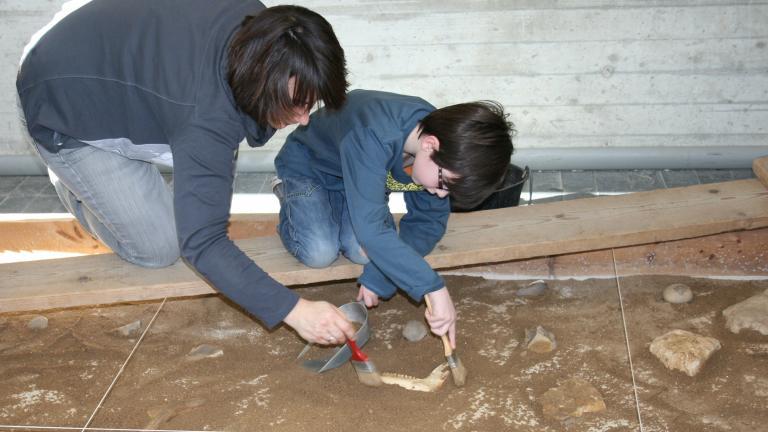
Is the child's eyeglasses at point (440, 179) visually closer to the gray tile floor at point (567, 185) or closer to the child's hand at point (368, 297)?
the child's hand at point (368, 297)

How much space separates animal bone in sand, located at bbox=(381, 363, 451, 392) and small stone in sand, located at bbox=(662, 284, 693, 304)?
772 millimetres

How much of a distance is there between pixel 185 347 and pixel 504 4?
1.94 meters

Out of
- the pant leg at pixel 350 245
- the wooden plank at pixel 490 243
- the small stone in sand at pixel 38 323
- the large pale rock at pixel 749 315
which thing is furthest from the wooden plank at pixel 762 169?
the small stone in sand at pixel 38 323

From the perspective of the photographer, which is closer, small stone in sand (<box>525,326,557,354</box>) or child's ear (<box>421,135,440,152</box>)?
child's ear (<box>421,135,440,152</box>)

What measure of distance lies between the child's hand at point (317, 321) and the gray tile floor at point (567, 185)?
1467 millimetres

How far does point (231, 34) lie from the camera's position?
188 centimetres

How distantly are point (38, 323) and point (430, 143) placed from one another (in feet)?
4.88

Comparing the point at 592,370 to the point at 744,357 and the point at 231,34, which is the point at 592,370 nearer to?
the point at 744,357

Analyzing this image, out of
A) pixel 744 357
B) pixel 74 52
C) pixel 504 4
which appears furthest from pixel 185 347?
pixel 504 4

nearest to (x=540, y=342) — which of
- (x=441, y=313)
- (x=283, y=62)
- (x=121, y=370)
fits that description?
(x=441, y=313)

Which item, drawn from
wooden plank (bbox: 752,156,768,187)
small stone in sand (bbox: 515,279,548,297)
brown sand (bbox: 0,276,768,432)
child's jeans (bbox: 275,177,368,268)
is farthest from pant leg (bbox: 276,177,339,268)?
wooden plank (bbox: 752,156,768,187)

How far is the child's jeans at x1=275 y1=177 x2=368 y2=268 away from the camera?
245 centimetres

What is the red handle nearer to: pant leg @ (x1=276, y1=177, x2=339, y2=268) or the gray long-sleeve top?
the gray long-sleeve top

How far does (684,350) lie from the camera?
7.09ft
